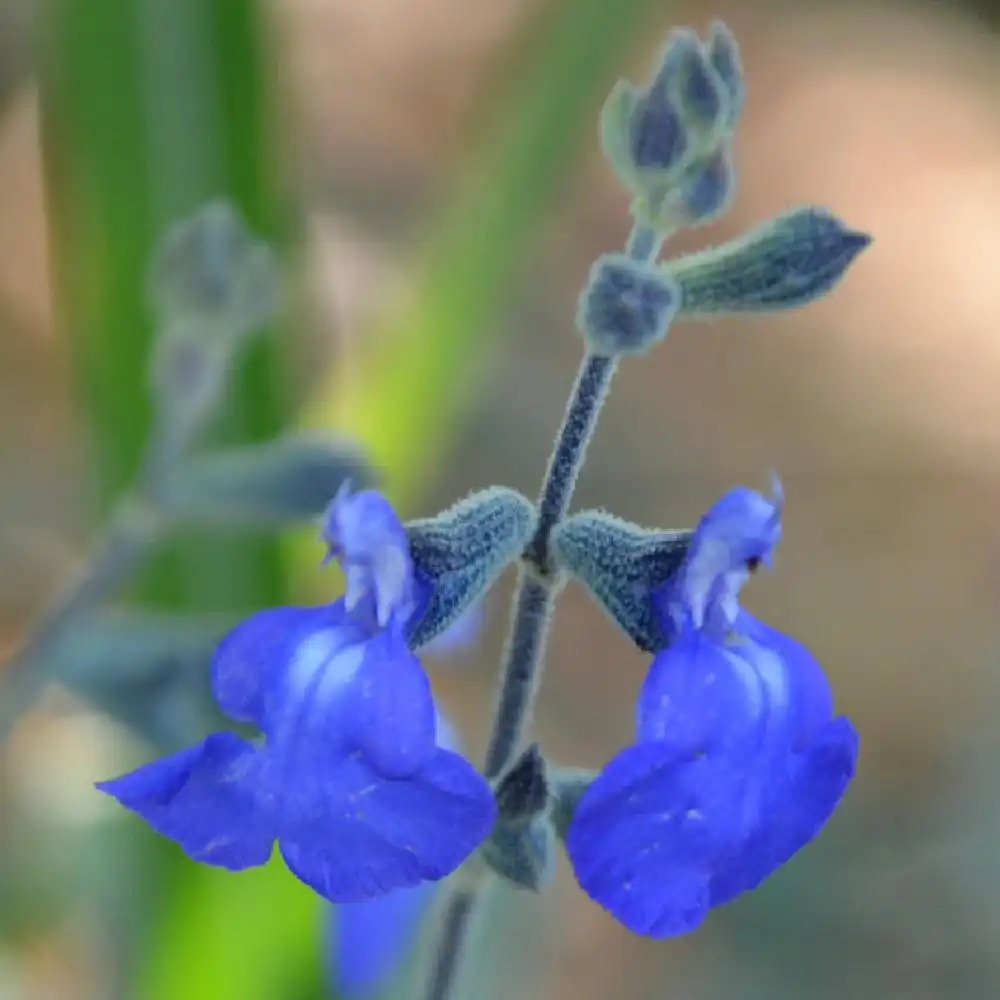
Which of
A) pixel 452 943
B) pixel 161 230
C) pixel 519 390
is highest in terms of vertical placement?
pixel 519 390

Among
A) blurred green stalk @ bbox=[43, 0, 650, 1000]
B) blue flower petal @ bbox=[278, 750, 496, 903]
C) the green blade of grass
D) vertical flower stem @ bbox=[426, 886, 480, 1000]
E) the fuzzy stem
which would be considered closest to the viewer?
blue flower petal @ bbox=[278, 750, 496, 903]

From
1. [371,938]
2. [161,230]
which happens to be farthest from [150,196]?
[371,938]

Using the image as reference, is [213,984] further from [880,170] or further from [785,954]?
[880,170]

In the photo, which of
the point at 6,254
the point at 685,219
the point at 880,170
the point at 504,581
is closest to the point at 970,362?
the point at 880,170

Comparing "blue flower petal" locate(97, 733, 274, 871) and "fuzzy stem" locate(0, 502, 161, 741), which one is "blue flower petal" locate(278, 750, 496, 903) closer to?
"blue flower petal" locate(97, 733, 274, 871)

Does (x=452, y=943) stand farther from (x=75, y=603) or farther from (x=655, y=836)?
(x=75, y=603)

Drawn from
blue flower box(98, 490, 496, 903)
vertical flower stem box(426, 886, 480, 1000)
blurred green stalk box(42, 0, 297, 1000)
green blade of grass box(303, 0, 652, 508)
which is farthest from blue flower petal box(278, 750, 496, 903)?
green blade of grass box(303, 0, 652, 508)
